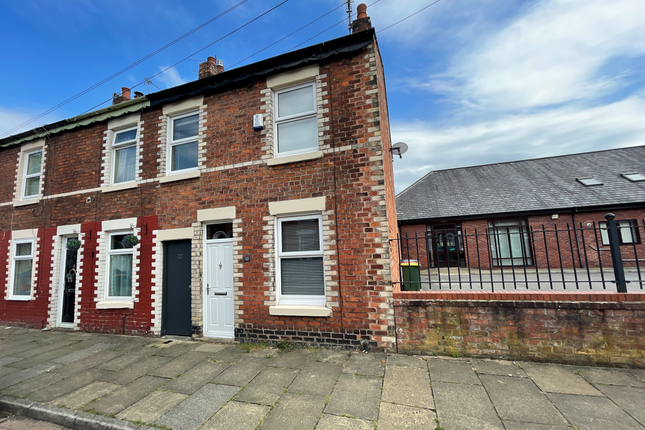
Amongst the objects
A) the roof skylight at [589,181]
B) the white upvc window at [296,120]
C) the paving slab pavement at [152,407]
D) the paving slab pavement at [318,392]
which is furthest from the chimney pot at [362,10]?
the roof skylight at [589,181]

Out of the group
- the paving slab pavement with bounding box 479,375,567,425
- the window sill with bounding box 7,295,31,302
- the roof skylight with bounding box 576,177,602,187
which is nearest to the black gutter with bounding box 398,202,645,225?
the roof skylight with bounding box 576,177,602,187

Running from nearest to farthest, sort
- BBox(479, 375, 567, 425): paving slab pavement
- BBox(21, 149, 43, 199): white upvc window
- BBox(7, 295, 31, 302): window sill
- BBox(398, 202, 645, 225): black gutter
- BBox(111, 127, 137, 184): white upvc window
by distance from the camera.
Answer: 1. BBox(479, 375, 567, 425): paving slab pavement
2. BBox(111, 127, 137, 184): white upvc window
3. BBox(7, 295, 31, 302): window sill
4. BBox(21, 149, 43, 199): white upvc window
5. BBox(398, 202, 645, 225): black gutter

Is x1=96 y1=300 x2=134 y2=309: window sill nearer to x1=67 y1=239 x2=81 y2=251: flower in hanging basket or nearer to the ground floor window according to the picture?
x1=67 y1=239 x2=81 y2=251: flower in hanging basket

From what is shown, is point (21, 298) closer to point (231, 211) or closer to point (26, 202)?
point (26, 202)

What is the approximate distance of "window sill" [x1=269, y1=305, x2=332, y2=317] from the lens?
503cm

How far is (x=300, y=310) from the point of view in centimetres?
516

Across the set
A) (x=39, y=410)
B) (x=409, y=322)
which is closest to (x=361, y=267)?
(x=409, y=322)

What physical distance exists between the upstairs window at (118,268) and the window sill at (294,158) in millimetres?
4361

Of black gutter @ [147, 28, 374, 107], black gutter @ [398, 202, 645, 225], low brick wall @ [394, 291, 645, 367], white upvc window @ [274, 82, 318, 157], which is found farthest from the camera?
black gutter @ [398, 202, 645, 225]

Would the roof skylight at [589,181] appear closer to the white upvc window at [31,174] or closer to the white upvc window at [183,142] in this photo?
the white upvc window at [183,142]

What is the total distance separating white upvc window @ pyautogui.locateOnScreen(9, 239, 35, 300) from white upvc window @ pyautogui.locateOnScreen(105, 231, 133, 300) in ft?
10.6

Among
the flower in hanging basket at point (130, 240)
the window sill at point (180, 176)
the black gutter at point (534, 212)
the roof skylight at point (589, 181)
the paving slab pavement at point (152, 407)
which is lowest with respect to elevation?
the paving slab pavement at point (152, 407)

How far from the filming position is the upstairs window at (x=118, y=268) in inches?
275

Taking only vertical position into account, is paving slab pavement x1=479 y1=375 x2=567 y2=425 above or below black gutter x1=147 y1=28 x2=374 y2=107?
below
